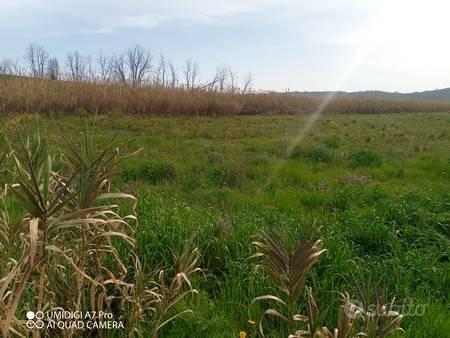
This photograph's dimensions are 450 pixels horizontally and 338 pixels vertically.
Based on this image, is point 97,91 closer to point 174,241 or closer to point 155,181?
point 155,181

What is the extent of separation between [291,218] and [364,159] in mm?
4434

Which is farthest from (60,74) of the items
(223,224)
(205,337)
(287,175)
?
(205,337)

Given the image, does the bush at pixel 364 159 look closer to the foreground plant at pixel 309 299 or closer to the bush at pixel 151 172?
the bush at pixel 151 172

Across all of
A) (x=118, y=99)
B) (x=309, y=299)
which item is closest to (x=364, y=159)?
(x=309, y=299)

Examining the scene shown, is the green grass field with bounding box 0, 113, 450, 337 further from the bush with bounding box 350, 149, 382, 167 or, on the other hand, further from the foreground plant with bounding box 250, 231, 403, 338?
the foreground plant with bounding box 250, 231, 403, 338

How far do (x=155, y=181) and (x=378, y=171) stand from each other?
4097 millimetres

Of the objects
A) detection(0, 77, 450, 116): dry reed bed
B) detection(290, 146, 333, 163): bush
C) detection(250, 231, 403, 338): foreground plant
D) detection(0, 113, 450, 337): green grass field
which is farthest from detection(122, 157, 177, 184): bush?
detection(0, 77, 450, 116): dry reed bed

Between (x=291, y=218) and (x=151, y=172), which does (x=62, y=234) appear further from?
(x=151, y=172)

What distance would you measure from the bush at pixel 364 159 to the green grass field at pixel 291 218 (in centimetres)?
3

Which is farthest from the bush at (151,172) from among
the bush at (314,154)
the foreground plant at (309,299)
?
the foreground plant at (309,299)

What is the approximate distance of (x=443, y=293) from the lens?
3135 mm

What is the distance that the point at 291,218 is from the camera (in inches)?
171

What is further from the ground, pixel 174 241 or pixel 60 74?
pixel 60 74

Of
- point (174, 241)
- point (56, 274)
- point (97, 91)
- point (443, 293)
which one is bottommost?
point (443, 293)
